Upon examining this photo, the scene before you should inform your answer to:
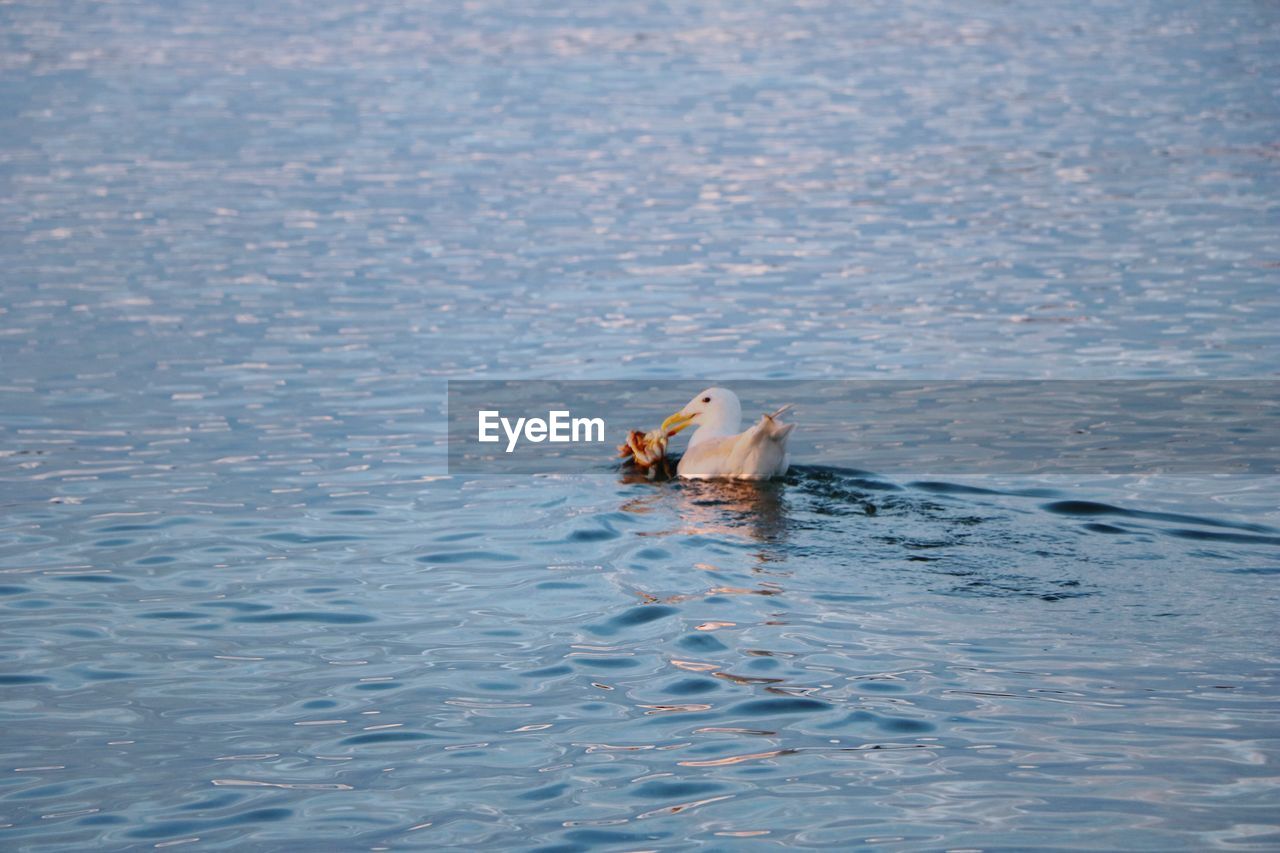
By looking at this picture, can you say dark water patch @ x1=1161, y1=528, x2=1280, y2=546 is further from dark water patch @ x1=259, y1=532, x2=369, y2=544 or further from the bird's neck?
dark water patch @ x1=259, y1=532, x2=369, y2=544

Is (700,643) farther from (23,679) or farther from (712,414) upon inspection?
(712,414)

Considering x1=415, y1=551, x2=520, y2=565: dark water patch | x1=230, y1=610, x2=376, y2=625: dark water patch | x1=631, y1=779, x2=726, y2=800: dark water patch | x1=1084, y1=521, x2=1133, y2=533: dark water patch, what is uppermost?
x1=1084, y1=521, x2=1133, y2=533: dark water patch

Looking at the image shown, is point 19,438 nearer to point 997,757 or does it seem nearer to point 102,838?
point 102,838

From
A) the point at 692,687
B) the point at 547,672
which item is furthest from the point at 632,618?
the point at 692,687

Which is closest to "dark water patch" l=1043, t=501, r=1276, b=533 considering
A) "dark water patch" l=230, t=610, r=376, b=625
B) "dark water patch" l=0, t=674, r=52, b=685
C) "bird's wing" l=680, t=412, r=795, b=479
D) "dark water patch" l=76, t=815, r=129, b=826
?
"bird's wing" l=680, t=412, r=795, b=479

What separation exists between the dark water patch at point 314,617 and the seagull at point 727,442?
3482 mm

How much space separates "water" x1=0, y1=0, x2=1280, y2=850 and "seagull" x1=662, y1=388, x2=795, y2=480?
0.21 m

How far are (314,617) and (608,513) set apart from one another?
9.11 ft

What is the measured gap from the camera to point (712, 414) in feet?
45.2

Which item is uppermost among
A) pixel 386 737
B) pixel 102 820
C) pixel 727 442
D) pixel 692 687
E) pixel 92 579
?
pixel 727 442

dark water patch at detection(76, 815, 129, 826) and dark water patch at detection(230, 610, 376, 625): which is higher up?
dark water patch at detection(230, 610, 376, 625)

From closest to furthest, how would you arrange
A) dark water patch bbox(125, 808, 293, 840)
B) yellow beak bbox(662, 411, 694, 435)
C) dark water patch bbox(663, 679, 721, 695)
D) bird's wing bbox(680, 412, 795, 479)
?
dark water patch bbox(125, 808, 293, 840), dark water patch bbox(663, 679, 721, 695), bird's wing bbox(680, 412, 795, 479), yellow beak bbox(662, 411, 694, 435)

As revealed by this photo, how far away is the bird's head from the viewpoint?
13703 millimetres

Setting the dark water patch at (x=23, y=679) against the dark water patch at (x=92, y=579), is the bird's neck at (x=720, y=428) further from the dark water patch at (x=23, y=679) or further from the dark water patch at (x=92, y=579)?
the dark water patch at (x=23, y=679)
